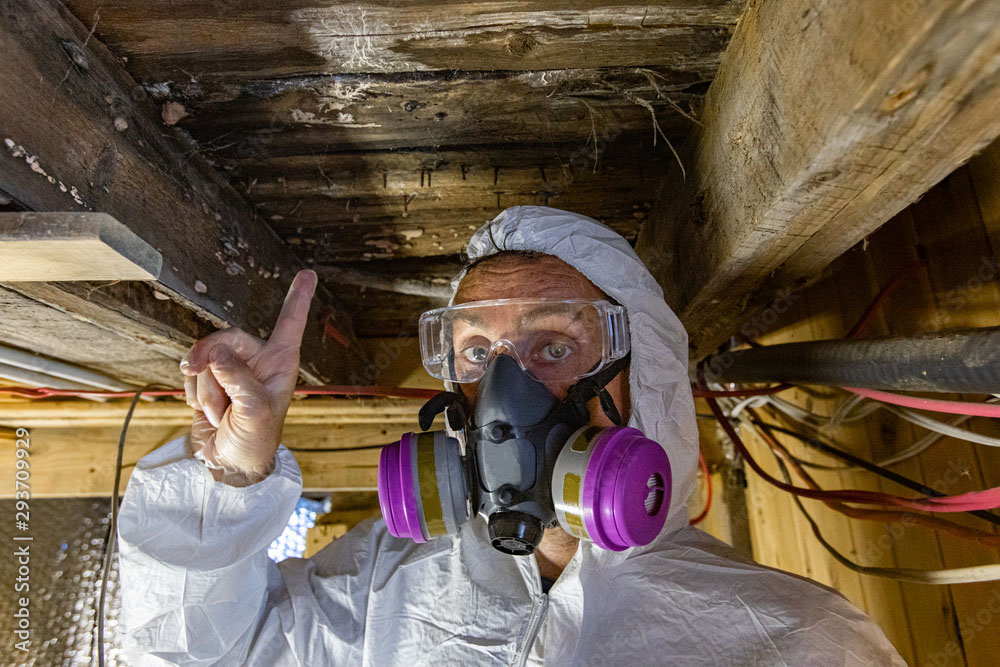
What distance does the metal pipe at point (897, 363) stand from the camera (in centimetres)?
72

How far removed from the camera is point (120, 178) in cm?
96

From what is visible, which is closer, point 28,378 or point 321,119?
point 321,119

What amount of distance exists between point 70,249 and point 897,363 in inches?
44.1

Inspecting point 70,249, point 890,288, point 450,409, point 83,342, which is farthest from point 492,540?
point 83,342

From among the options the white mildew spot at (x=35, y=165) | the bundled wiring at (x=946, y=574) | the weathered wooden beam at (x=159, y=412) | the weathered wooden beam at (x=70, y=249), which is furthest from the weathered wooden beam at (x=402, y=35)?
the weathered wooden beam at (x=159, y=412)

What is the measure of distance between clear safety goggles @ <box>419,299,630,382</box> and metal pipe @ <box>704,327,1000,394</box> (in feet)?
1.05

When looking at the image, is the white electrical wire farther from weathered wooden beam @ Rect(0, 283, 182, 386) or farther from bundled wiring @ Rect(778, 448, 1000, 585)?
weathered wooden beam @ Rect(0, 283, 182, 386)

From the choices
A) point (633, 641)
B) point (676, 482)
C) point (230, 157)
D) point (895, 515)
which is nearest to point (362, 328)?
point (230, 157)

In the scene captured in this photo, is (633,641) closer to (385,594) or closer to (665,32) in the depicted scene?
(385,594)

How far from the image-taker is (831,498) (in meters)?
1.21

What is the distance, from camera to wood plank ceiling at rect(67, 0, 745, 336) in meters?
→ 0.88

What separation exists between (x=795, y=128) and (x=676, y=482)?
0.72m

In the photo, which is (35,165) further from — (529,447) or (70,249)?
(529,447)

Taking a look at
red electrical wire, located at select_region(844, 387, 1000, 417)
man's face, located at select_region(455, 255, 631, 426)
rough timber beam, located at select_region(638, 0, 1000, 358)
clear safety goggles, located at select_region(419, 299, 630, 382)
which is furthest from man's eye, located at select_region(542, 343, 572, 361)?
red electrical wire, located at select_region(844, 387, 1000, 417)
